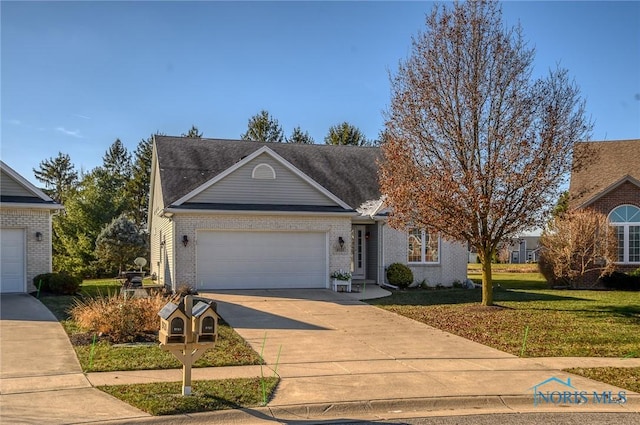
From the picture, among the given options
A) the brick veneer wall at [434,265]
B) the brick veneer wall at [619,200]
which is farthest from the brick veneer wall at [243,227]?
the brick veneer wall at [619,200]

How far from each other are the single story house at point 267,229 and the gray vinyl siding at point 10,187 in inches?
175

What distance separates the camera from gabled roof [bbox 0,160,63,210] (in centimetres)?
1891

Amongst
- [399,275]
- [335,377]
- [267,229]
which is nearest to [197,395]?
[335,377]

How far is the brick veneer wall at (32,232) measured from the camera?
1880cm

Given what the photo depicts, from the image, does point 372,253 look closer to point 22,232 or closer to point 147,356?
point 22,232

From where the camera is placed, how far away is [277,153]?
79.2 ft

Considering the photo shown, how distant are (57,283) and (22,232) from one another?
2.19 metres

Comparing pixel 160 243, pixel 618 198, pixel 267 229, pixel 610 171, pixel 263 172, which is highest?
pixel 610 171

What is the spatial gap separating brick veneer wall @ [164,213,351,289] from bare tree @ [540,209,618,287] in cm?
876

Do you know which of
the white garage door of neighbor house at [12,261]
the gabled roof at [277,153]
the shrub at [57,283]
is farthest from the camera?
the gabled roof at [277,153]

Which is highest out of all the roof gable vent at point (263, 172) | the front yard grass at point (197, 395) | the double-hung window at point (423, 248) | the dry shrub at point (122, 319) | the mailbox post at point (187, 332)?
the roof gable vent at point (263, 172)

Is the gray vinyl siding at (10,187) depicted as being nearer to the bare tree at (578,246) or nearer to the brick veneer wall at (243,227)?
the brick veneer wall at (243,227)

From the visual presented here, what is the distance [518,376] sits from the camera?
9.36 metres

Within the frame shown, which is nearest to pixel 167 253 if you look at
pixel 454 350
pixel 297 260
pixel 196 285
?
pixel 196 285
